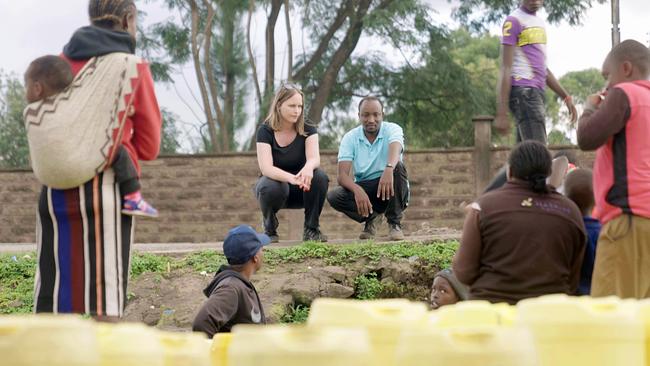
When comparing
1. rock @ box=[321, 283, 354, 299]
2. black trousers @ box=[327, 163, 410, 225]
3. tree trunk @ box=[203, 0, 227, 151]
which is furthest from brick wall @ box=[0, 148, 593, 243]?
rock @ box=[321, 283, 354, 299]

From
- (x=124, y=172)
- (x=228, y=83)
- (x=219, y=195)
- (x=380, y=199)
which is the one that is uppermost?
(x=228, y=83)

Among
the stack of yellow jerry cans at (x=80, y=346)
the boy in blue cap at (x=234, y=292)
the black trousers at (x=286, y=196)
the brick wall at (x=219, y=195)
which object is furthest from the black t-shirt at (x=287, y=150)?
the brick wall at (x=219, y=195)

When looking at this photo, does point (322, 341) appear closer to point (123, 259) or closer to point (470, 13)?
point (123, 259)

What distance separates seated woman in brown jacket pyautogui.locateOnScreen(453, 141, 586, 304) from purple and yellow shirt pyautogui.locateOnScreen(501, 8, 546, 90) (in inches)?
84.3

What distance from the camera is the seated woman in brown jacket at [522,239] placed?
180 inches

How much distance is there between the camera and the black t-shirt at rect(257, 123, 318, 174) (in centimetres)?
852

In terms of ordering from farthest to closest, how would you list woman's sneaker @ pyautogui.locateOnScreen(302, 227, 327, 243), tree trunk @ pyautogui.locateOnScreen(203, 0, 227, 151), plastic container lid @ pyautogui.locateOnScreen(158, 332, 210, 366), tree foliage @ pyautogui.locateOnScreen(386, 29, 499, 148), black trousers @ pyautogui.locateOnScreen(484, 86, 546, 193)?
1. tree trunk @ pyautogui.locateOnScreen(203, 0, 227, 151)
2. tree foliage @ pyautogui.locateOnScreen(386, 29, 499, 148)
3. woman's sneaker @ pyautogui.locateOnScreen(302, 227, 327, 243)
4. black trousers @ pyautogui.locateOnScreen(484, 86, 546, 193)
5. plastic container lid @ pyautogui.locateOnScreen(158, 332, 210, 366)

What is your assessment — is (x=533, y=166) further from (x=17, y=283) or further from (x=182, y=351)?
(x=17, y=283)

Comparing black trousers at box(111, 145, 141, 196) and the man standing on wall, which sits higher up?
the man standing on wall

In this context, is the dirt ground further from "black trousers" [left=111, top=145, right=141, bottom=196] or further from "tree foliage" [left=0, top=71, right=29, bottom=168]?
"tree foliage" [left=0, top=71, right=29, bottom=168]

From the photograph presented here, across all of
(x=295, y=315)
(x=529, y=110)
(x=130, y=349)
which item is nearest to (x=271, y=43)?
(x=295, y=315)

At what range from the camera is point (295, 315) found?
7738mm

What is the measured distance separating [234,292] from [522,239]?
1592mm

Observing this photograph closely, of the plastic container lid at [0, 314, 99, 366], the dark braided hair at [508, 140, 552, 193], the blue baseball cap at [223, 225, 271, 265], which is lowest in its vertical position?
the blue baseball cap at [223, 225, 271, 265]
